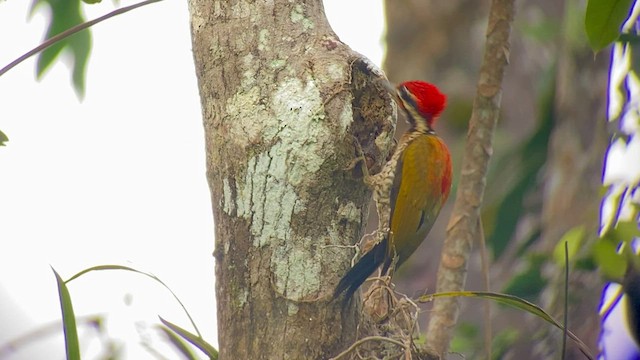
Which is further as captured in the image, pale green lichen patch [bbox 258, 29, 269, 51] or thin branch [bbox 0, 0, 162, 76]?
pale green lichen patch [bbox 258, 29, 269, 51]

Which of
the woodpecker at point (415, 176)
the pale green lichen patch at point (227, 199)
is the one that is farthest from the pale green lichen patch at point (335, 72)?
the woodpecker at point (415, 176)

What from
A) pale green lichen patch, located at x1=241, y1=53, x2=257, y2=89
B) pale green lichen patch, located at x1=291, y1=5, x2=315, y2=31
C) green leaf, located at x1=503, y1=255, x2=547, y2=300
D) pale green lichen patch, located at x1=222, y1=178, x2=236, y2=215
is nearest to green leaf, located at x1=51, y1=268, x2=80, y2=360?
pale green lichen patch, located at x1=222, y1=178, x2=236, y2=215

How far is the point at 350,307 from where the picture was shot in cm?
217

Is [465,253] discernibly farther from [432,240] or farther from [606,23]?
[432,240]

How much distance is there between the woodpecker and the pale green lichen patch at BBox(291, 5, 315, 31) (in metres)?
0.52

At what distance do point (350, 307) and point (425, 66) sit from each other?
2.40 meters

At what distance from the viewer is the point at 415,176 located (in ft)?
9.32

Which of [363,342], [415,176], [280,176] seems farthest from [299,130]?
[415,176]

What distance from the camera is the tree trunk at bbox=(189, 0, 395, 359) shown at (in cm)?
210

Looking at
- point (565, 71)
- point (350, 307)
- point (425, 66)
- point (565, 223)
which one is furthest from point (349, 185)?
point (425, 66)

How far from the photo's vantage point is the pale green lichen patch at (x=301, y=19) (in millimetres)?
2252

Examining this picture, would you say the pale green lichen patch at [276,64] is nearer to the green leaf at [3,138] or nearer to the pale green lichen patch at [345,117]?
the pale green lichen patch at [345,117]

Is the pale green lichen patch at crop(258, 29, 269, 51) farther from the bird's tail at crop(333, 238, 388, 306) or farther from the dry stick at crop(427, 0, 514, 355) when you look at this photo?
Answer: the dry stick at crop(427, 0, 514, 355)

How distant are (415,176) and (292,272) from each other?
88 cm
